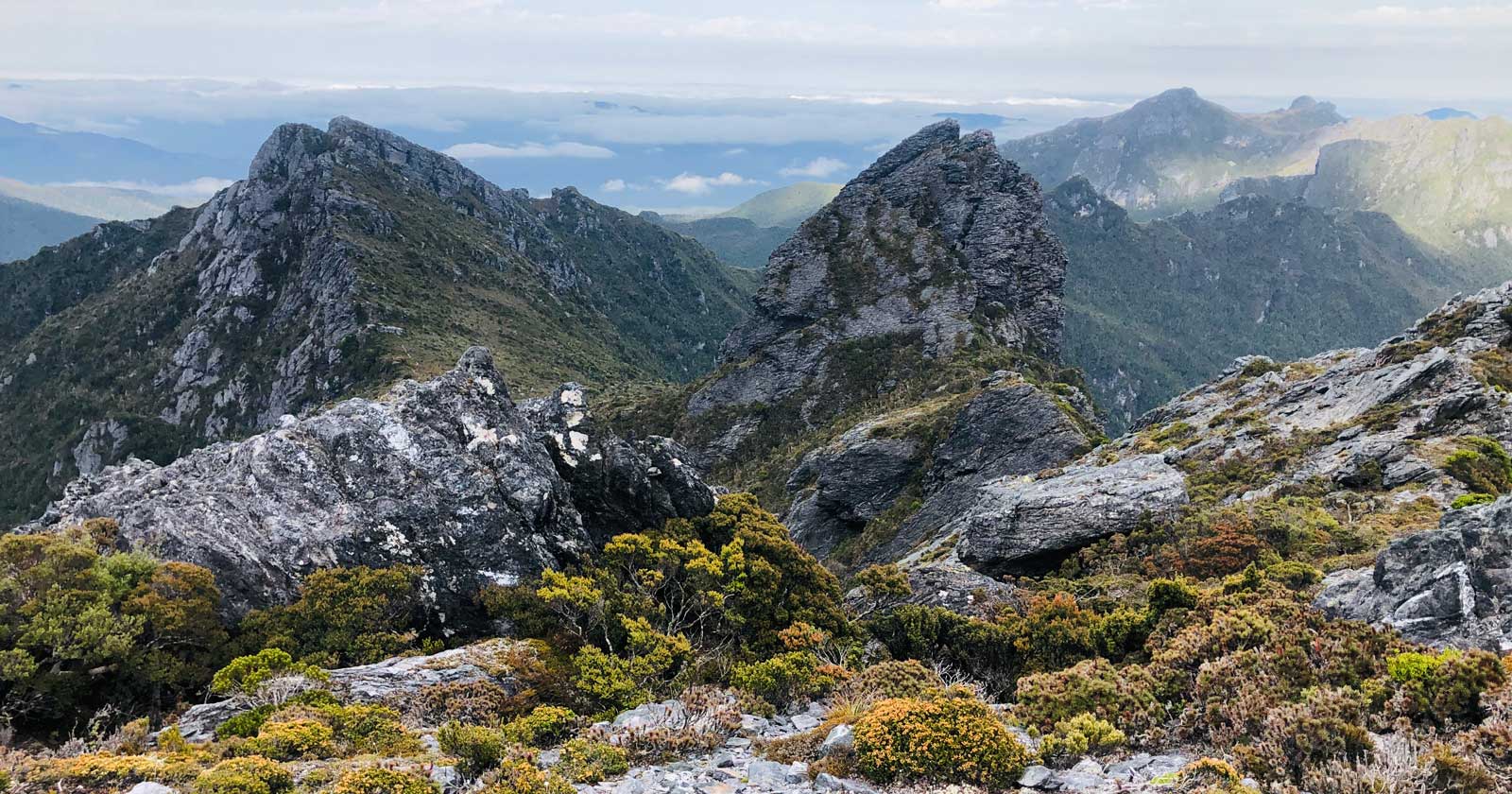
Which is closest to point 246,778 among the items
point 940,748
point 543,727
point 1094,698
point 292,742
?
point 292,742

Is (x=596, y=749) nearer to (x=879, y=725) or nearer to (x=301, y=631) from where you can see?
(x=879, y=725)

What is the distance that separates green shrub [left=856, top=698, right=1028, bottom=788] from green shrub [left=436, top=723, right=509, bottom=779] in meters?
7.73

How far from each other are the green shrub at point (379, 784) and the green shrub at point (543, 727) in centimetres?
402

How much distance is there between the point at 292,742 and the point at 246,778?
3.29 meters

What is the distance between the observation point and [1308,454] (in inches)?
1682

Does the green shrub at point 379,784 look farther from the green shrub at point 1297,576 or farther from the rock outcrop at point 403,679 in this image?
the green shrub at point 1297,576

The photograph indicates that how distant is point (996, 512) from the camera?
40.5m

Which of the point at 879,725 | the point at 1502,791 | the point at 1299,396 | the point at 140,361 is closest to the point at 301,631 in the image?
the point at 879,725

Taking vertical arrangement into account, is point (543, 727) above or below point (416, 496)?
below

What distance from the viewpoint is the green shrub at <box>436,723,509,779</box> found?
16462 mm

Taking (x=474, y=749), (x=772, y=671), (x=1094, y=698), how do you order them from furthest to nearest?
1. (x=772, y=671)
2. (x=1094, y=698)
3. (x=474, y=749)

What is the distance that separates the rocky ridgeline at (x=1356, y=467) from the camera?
1958 centimetres

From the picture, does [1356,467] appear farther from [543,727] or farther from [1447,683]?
[543,727]

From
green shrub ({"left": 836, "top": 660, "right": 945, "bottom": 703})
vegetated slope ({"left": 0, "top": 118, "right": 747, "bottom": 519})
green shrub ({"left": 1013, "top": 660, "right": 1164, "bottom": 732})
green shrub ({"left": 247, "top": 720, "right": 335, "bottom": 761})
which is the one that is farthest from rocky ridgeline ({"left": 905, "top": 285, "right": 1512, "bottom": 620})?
vegetated slope ({"left": 0, "top": 118, "right": 747, "bottom": 519})
